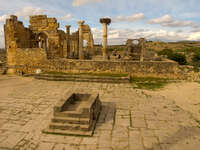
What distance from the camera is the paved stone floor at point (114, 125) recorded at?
11.2ft

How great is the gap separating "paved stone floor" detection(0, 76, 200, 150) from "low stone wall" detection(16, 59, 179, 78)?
11.4 feet

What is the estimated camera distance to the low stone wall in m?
9.87

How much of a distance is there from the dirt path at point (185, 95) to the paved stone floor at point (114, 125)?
0.33 metres

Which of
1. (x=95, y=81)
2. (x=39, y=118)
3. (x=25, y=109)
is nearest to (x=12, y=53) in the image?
(x=95, y=81)

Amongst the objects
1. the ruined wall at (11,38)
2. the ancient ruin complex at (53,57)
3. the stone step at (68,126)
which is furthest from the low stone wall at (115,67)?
the stone step at (68,126)

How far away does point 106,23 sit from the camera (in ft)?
44.4

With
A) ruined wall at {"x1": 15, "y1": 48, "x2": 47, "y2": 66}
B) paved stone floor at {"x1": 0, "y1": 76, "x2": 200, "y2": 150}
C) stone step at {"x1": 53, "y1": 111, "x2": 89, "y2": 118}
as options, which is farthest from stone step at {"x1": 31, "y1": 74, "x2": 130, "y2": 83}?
stone step at {"x1": 53, "y1": 111, "x2": 89, "y2": 118}

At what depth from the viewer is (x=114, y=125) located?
4262mm

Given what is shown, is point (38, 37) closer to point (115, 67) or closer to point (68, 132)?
point (115, 67)

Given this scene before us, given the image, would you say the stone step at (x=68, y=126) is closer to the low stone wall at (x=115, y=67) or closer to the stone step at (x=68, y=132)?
the stone step at (x=68, y=132)

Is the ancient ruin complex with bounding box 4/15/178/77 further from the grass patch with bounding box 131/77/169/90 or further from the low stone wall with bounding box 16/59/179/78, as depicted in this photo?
the grass patch with bounding box 131/77/169/90

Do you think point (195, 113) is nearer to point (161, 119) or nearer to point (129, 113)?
point (161, 119)

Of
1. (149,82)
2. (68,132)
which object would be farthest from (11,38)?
(68,132)

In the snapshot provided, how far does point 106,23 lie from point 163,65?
6.44 m
